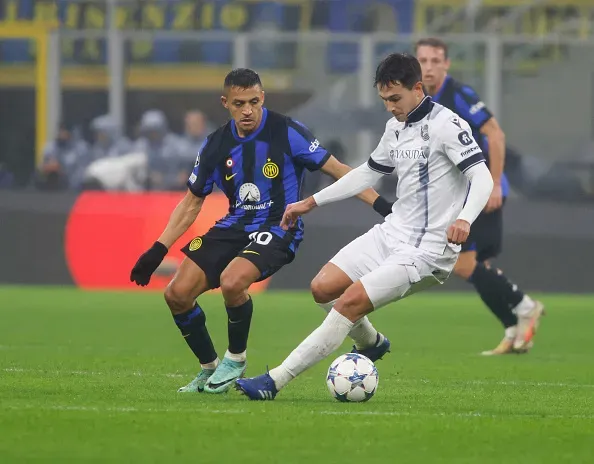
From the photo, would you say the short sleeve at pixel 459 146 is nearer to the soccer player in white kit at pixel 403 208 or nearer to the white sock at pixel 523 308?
the soccer player in white kit at pixel 403 208

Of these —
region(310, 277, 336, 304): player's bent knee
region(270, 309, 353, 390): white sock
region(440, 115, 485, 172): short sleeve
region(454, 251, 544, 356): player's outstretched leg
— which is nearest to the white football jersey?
region(440, 115, 485, 172): short sleeve

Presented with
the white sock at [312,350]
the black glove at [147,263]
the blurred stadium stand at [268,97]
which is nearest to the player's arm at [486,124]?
the black glove at [147,263]

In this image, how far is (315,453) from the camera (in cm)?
534

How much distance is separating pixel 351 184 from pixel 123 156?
11821 mm

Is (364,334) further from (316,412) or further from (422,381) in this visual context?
(316,412)

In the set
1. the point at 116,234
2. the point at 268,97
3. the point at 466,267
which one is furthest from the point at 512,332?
the point at 268,97

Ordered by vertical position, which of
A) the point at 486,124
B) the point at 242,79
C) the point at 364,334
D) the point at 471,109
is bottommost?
the point at 364,334

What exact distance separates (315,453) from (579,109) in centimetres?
1445

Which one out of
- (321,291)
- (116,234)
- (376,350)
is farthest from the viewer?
(116,234)

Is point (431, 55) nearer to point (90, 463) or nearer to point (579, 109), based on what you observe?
point (90, 463)

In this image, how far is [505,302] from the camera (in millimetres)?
10648

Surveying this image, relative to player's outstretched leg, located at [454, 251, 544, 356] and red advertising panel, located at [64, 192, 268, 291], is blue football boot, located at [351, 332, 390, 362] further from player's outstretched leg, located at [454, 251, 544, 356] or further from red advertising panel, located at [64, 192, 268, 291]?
red advertising panel, located at [64, 192, 268, 291]

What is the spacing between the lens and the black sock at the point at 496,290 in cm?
1062

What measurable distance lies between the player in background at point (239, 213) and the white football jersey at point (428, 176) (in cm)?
41
